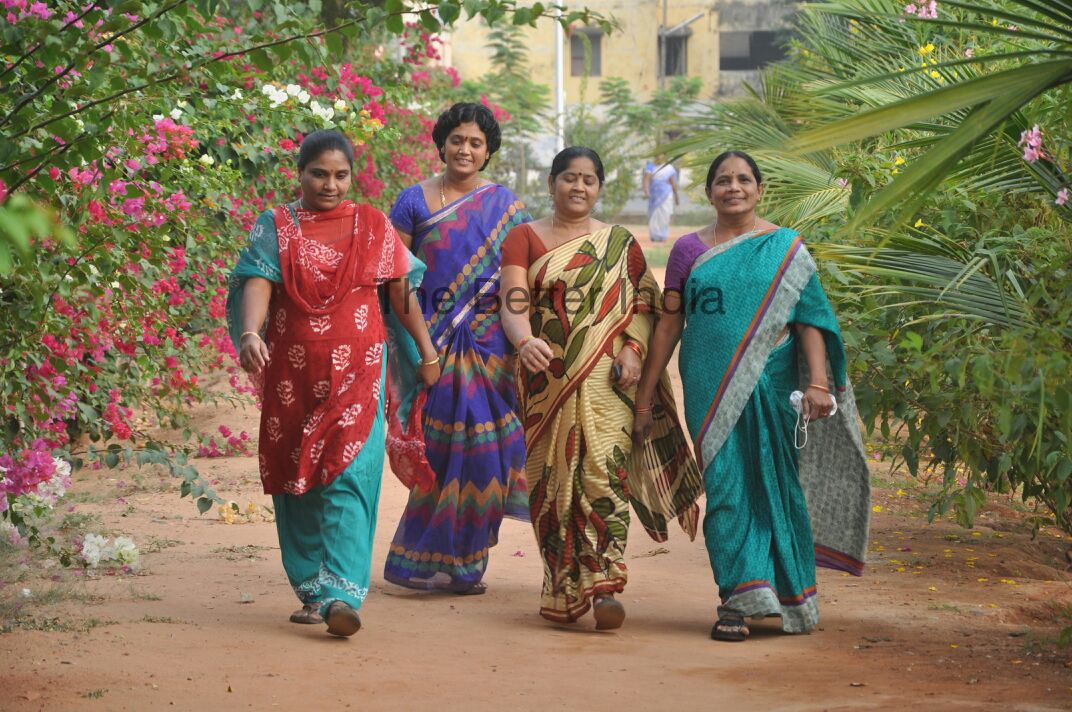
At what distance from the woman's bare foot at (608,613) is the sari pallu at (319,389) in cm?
86

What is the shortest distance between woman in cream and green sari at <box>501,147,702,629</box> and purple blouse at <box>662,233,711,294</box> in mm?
123

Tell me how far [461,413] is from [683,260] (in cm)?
123

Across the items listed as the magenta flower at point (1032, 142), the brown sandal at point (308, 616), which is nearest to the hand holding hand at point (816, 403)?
the magenta flower at point (1032, 142)

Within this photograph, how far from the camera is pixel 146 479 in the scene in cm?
864

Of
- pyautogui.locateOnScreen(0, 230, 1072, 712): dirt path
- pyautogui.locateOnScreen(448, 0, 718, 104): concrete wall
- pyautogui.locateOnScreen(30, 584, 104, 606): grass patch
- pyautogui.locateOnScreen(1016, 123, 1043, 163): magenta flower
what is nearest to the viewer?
pyautogui.locateOnScreen(0, 230, 1072, 712): dirt path

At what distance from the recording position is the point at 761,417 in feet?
17.1

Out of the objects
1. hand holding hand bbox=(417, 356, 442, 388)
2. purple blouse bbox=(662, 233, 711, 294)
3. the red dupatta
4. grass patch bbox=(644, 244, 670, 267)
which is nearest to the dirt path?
the red dupatta

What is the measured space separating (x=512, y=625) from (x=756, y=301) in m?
1.54

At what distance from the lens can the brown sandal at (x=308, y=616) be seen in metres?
5.11

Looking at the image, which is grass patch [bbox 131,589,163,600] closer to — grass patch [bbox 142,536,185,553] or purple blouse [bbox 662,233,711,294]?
grass patch [bbox 142,536,185,553]

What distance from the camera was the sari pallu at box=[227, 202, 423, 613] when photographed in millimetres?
5074

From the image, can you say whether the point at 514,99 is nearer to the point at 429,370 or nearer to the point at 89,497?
the point at 89,497

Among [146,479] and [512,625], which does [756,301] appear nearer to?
[512,625]

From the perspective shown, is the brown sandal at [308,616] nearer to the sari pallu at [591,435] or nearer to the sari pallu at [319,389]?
the sari pallu at [319,389]
